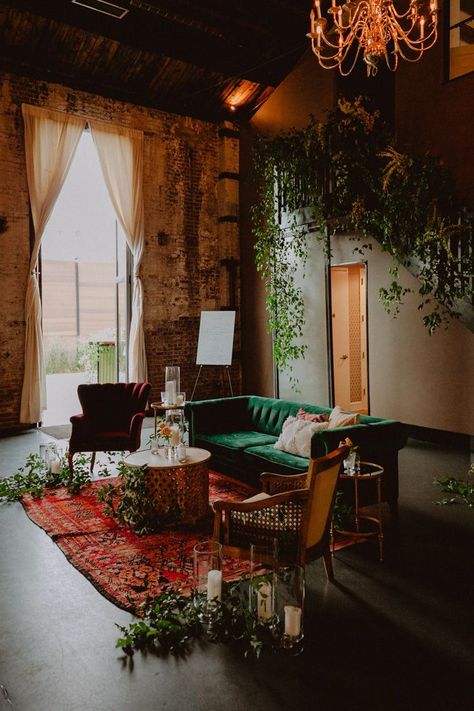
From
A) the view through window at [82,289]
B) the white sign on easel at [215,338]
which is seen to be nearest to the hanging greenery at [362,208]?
the white sign on easel at [215,338]

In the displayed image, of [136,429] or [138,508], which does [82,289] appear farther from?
[138,508]

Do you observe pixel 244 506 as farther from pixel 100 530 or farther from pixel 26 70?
pixel 26 70

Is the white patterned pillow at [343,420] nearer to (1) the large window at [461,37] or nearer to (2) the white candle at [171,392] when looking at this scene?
(2) the white candle at [171,392]

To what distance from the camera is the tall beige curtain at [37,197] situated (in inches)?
315

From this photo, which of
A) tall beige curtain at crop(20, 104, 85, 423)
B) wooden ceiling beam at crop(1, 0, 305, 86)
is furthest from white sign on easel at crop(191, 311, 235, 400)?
wooden ceiling beam at crop(1, 0, 305, 86)

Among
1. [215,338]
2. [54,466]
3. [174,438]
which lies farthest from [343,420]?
[215,338]

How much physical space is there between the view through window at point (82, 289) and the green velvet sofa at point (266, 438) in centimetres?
387

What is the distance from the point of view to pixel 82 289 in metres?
13.0

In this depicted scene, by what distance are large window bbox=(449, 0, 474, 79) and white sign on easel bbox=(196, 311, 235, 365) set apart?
454 cm

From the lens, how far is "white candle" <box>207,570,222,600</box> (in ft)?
8.98

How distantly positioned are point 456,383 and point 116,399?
4084 millimetres

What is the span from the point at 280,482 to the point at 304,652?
44.9 inches

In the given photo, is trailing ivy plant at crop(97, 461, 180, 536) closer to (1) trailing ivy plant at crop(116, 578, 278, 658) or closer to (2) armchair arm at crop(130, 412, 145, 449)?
(1) trailing ivy plant at crop(116, 578, 278, 658)

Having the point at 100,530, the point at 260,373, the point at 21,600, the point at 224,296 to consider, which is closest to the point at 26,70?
the point at 224,296
